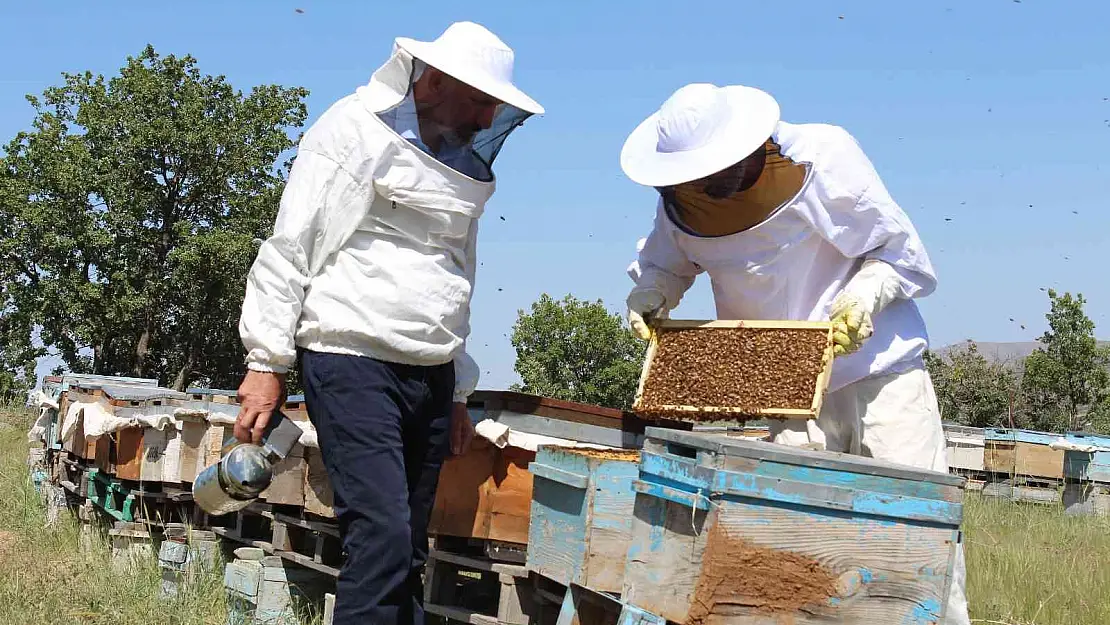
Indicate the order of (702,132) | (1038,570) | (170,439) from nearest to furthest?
(702,132), (170,439), (1038,570)

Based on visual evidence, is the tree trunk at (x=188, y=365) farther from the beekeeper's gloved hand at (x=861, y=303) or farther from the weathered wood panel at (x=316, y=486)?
the beekeeper's gloved hand at (x=861, y=303)

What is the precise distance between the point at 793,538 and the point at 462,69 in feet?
5.88

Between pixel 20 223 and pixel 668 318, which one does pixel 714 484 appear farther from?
pixel 20 223

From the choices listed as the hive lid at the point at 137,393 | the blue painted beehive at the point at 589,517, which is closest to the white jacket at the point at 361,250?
the blue painted beehive at the point at 589,517

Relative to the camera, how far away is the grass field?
4941mm

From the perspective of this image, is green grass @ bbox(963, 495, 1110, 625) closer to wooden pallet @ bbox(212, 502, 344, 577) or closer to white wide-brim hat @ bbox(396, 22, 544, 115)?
wooden pallet @ bbox(212, 502, 344, 577)

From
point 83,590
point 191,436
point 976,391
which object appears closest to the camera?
point 83,590

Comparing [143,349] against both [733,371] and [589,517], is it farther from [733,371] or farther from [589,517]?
[589,517]

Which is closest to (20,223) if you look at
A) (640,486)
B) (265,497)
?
(265,497)

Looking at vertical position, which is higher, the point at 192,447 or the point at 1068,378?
the point at 1068,378

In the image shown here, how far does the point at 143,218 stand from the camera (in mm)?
34438

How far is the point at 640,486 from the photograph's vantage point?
3119 millimetres

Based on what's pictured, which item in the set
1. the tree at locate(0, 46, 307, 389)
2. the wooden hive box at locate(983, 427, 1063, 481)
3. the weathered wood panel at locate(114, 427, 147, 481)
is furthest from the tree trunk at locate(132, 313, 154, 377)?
the weathered wood panel at locate(114, 427, 147, 481)

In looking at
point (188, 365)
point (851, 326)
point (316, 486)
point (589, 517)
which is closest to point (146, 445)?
point (316, 486)
